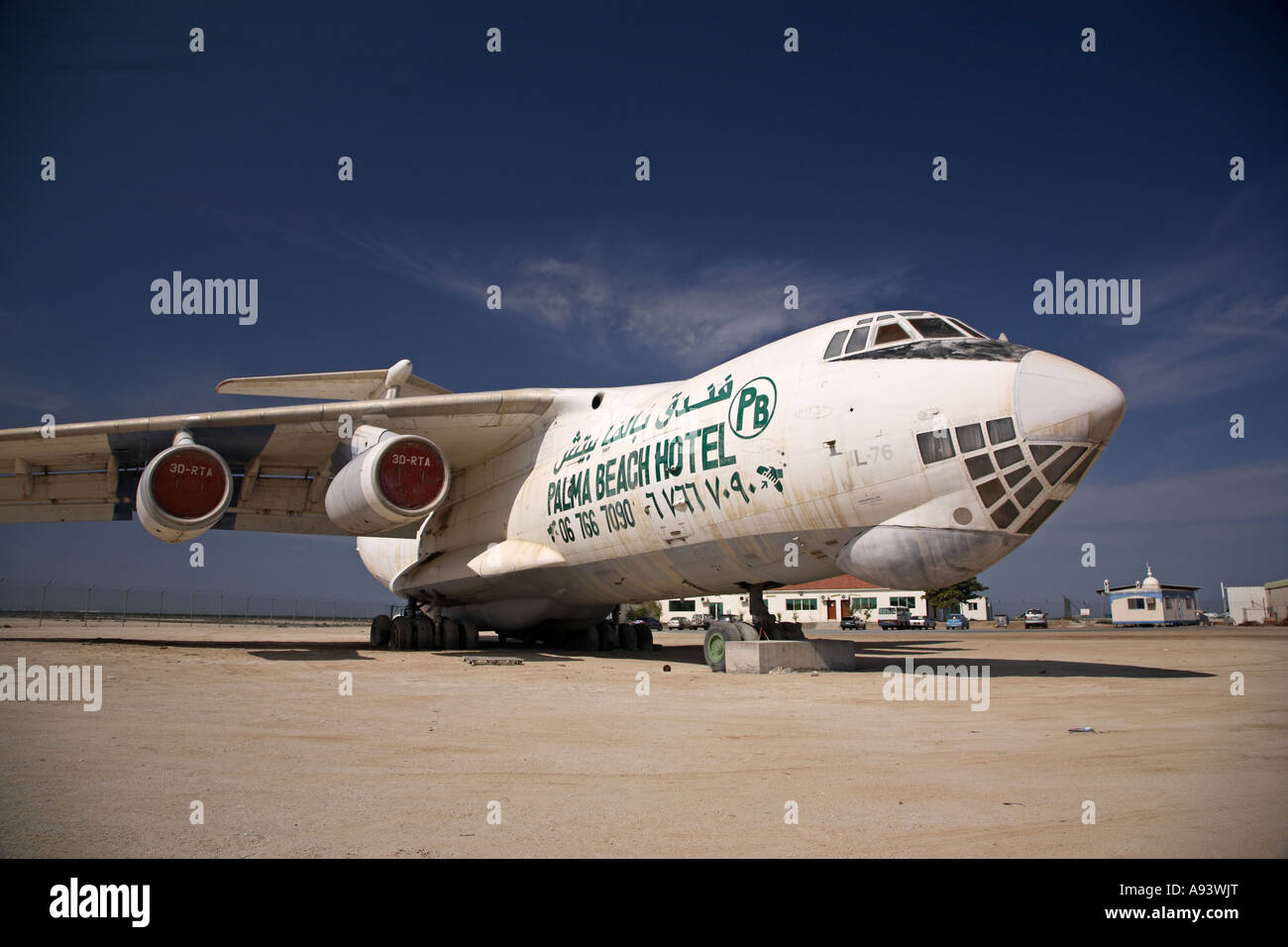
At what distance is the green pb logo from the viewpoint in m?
9.27

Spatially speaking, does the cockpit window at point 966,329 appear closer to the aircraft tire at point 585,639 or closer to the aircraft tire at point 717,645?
the aircraft tire at point 717,645

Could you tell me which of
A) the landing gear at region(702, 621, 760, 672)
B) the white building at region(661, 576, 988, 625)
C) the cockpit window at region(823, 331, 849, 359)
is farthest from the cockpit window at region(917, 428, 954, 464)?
the white building at region(661, 576, 988, 625)

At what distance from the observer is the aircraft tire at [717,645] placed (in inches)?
412

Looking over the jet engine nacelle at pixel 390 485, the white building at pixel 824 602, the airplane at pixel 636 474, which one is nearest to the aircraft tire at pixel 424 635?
the airplane at pixel 636 474

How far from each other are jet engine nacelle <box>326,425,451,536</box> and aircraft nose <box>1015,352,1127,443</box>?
339 inches

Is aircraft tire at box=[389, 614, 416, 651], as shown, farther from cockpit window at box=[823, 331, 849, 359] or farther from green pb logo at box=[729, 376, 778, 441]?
cockpit window at box=[823, 331, 849, 359]

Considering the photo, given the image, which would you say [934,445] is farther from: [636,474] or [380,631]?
[380,631]

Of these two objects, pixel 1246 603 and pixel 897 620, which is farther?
pixel 1246 603

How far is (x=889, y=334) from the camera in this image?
8.91 m

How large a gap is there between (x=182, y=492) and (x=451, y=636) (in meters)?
5.89

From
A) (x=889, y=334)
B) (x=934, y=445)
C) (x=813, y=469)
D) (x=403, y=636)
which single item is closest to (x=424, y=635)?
(x=403, y=636)
